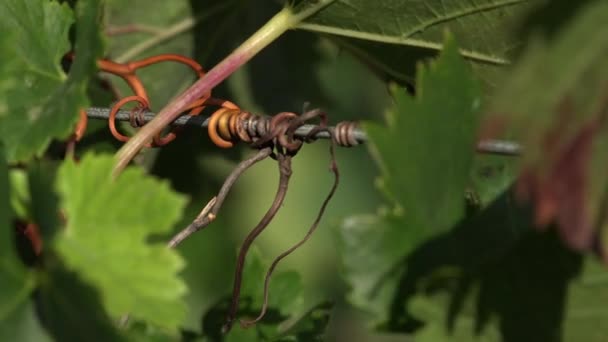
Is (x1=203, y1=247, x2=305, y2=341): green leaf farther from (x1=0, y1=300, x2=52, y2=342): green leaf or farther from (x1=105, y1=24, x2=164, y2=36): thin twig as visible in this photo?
(x1=105, y1=24, x2=164, y2=36): thin twig

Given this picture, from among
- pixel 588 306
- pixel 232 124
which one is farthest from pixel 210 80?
pixel 588 306

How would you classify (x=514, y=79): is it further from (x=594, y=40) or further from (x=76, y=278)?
(x=76, y=278)

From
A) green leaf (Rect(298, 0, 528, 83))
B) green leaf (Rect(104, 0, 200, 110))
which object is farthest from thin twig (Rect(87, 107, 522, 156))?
green leaf (Rect(104, 0, 200, 110))

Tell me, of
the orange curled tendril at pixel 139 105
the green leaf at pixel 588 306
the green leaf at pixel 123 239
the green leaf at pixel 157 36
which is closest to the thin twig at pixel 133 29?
the green leaf at pixel 157 36

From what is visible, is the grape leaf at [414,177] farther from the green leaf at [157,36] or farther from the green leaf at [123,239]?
the green leaf at [157,36]

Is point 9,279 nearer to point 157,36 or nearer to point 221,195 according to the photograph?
point 221,195

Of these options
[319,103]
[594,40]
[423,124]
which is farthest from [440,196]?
[319,103]
